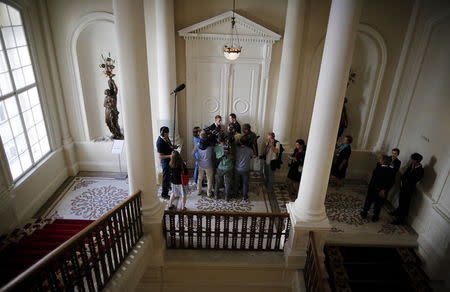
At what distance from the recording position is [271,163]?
7930 mm

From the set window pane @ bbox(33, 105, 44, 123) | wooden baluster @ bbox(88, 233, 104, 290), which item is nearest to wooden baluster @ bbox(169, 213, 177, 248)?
wooden baluster @ bbox(88, 233, 104, 290)

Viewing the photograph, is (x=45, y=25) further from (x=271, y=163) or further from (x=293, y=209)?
(x=293, y=209)

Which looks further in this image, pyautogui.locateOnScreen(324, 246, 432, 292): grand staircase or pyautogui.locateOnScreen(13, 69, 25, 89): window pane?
pyautogui.locateOnScreen(13, 69, 25, 89): window pane

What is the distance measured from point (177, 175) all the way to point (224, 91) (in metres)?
3.21

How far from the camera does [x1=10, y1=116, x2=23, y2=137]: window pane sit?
22.1 feet

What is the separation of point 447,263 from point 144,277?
5468 millimetres

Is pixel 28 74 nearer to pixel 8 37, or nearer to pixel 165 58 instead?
pixel 8 37

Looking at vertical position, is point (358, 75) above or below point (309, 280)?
above

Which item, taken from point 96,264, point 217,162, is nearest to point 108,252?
point 96,264

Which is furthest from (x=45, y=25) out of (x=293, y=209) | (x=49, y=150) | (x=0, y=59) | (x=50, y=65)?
(x=293, y=209)

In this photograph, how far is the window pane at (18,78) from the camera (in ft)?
22.1

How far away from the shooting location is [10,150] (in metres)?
6.61

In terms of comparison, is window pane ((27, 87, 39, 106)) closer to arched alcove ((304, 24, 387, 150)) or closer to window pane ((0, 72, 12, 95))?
window pane ((0, 72, 12, 95))

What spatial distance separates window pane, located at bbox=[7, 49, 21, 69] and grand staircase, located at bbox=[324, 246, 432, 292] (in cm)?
747
